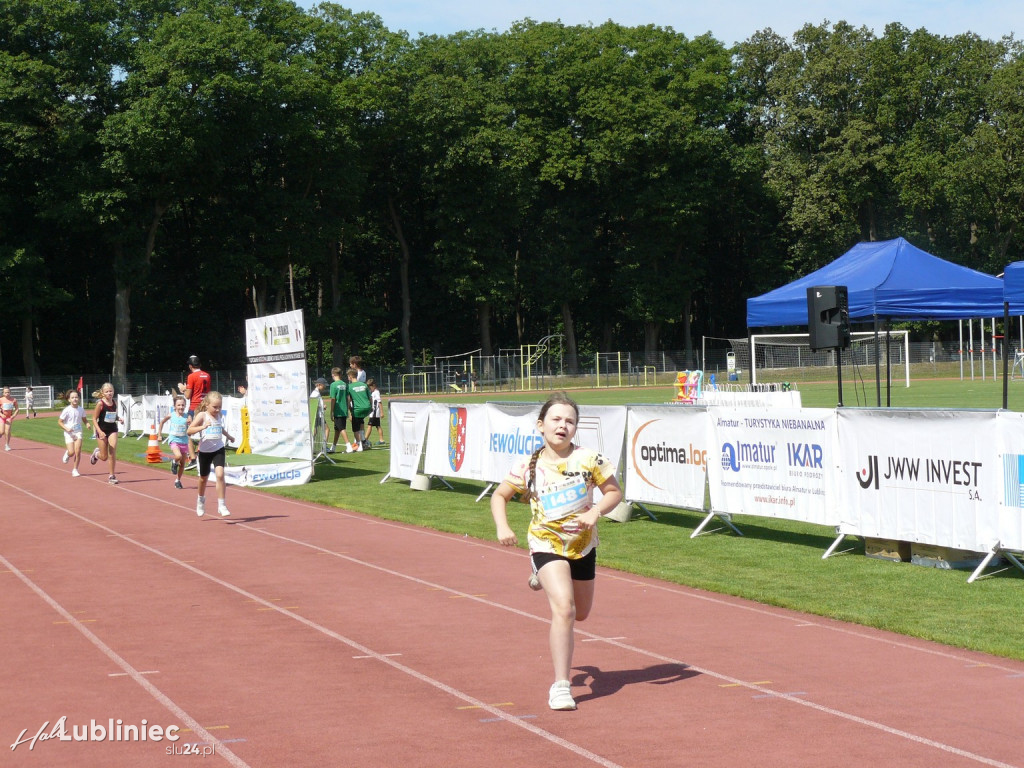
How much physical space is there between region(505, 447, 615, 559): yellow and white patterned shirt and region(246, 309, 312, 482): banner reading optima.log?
14.7 m

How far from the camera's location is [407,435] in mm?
21031

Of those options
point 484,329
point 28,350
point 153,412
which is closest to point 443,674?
point 153,412

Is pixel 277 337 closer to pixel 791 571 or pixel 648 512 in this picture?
pixel 648 512

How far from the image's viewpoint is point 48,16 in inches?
2299

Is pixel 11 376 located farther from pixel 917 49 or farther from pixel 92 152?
pixel 917 49

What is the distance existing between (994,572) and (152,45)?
2190 inches

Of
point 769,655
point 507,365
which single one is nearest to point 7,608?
point 769,655

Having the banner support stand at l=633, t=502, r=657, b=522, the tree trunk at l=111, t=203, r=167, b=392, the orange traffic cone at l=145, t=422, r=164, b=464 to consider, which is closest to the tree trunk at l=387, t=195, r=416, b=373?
the tree trunk at l=111, t=203, r=167, b=392

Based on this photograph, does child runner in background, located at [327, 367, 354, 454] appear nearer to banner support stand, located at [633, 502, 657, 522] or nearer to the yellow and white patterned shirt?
A: banner support stand, located at [633, 502, 657, 522]

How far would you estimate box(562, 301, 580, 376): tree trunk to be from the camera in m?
74.9

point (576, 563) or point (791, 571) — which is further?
point (791, 571)

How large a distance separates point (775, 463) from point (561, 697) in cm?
693

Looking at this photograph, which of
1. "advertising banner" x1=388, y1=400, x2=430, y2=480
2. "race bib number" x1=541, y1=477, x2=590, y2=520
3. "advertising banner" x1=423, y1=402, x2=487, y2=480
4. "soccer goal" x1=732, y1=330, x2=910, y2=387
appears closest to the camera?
"race bib number" x1=541, y1=477, x2=590, y2=520

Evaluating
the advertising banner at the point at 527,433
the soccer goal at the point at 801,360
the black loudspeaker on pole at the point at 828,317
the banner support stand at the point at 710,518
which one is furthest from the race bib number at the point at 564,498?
the soccer goal at the point at 801,360
